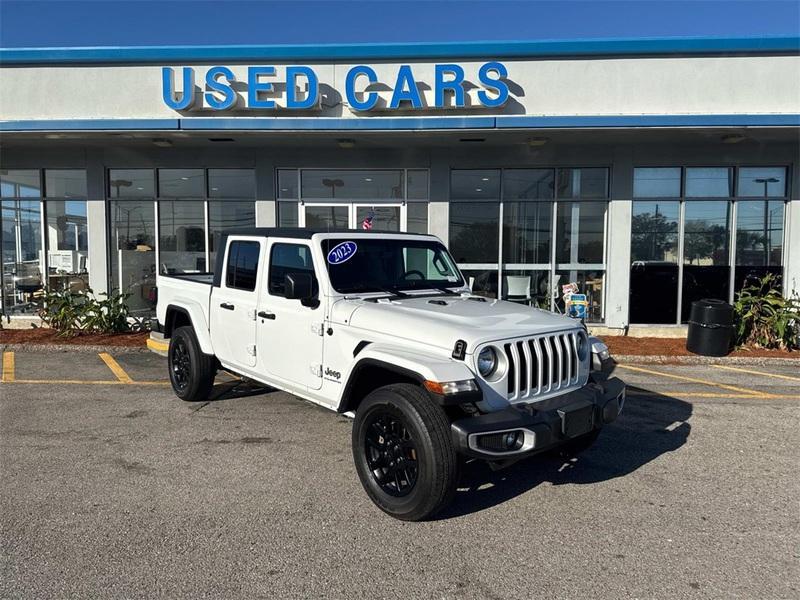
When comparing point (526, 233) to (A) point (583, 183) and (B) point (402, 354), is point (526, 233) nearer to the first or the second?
(A) point (583, 183)

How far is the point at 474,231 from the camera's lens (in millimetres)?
11445

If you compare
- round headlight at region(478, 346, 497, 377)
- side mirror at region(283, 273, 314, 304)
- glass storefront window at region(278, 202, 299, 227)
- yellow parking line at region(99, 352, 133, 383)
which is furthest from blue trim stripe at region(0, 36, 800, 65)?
round headlight at region(478, 346, 497, 377)

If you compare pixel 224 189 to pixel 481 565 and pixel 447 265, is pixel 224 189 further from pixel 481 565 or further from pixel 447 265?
pixel 481 565

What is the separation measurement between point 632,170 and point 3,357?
1129 centimetres

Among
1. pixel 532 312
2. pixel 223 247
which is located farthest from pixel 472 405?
pixel 223 247

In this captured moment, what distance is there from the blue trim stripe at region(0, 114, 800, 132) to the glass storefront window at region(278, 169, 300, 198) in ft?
5.39

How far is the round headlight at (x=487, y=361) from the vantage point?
12.6ft

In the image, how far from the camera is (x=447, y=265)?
18.8 feet

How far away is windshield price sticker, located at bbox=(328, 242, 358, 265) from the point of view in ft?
16.4

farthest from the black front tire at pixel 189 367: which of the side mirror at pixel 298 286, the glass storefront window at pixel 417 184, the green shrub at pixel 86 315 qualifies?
the glass storefront window at pixel 417 184

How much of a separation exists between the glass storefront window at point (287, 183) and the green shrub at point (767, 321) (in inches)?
328

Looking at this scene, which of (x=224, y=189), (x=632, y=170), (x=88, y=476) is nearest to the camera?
(x=88, y=476)

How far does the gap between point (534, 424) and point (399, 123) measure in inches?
282

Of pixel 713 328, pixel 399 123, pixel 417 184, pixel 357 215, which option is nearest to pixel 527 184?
pixel 417 184
